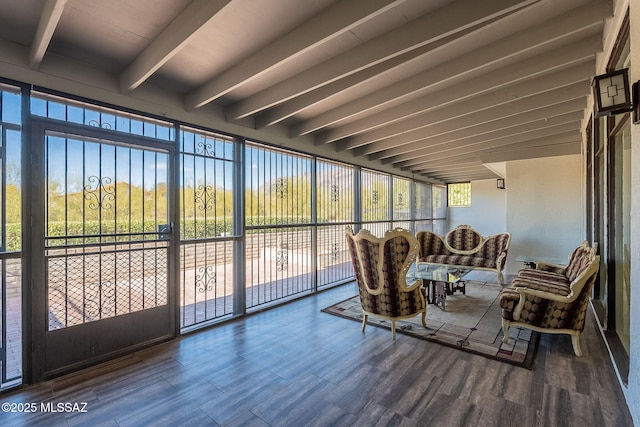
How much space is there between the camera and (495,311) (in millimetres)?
3963

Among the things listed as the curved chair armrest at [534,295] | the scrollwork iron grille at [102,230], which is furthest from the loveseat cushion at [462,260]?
the scrollwork iron grille at [102,230]

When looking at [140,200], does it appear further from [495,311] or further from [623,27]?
[495,311]

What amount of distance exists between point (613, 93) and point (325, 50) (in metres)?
2.05

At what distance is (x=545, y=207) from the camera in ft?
19.8

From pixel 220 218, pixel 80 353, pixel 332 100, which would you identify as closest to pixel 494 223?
pixel 332 100

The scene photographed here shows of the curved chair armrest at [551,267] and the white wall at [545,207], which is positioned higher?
the white wall at [545,207]

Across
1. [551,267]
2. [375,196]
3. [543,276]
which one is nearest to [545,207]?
[551,267]

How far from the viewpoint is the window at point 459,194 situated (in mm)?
10570

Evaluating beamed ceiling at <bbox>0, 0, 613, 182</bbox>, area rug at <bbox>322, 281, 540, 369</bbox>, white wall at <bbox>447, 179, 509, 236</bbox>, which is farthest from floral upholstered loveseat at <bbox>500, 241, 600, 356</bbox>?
white wall at <bbox>447, 179, 509, 236</bbox>

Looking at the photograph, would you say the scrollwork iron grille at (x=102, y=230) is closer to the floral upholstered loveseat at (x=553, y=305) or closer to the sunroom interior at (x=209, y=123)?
the sunroom interior at (x=209, y=123)

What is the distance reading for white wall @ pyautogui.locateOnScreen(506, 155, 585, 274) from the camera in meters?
5.78

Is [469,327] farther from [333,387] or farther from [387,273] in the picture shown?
[333,387]

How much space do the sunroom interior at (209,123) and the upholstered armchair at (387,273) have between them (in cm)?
156

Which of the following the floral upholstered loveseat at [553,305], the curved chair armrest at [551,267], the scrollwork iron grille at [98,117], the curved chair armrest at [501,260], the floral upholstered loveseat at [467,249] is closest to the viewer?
the scrollwork iron grille at [98,117]
